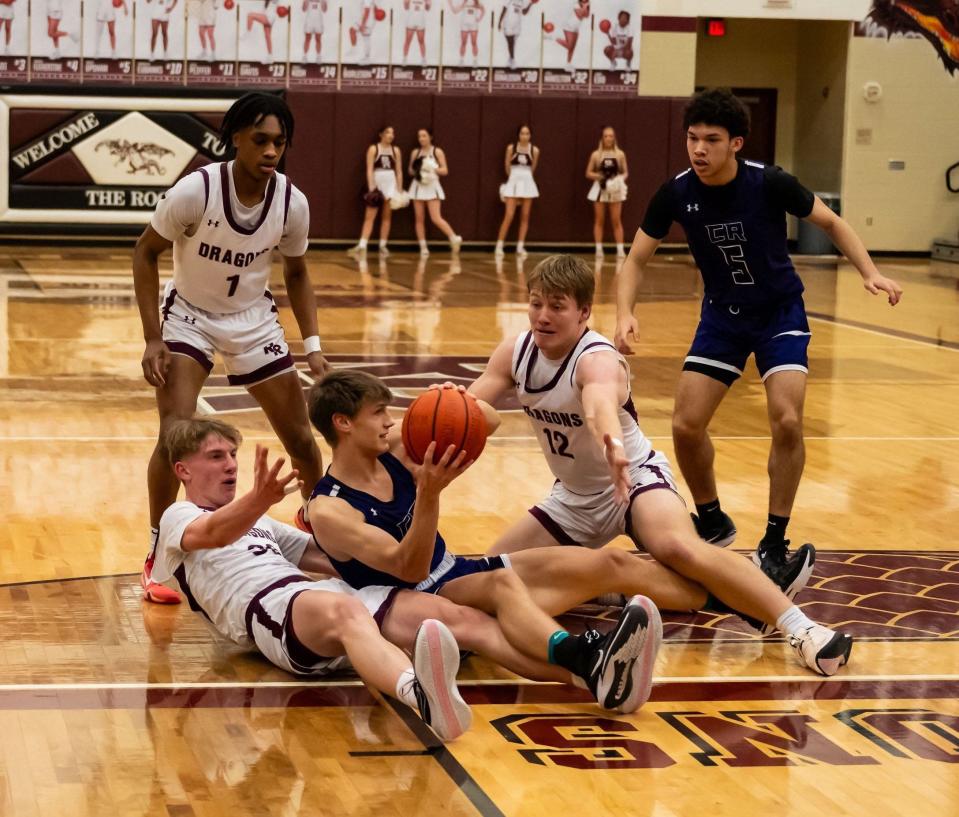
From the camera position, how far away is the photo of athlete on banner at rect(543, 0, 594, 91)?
2283 cm

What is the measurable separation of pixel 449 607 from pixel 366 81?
61.0ft

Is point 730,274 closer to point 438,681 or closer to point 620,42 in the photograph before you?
point 438,681

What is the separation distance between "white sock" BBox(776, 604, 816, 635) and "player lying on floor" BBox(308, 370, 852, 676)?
0.13 feet

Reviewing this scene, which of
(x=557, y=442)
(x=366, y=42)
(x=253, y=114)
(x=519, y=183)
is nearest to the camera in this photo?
(x=557, y=442)

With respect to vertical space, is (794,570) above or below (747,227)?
below

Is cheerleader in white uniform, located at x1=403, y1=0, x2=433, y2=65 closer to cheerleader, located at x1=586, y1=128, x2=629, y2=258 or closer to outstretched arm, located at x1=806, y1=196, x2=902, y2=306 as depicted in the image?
cheerleader, located at x1=586, y1=128, x2=629, y2=258

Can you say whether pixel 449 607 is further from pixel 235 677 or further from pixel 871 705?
pixel 871 705

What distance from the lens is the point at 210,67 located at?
2220cm

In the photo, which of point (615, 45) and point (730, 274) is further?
point (615, 45)

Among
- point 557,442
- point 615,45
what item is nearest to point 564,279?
point 557,442

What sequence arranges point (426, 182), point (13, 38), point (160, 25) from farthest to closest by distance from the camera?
point (426, 182) → point (160, 25) → point (13, 38)

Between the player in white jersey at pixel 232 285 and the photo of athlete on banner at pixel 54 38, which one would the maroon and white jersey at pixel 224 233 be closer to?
Result: the player in white jersey at pixel 232 285

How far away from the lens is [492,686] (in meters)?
4.86

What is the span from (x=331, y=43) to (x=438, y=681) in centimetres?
1921
